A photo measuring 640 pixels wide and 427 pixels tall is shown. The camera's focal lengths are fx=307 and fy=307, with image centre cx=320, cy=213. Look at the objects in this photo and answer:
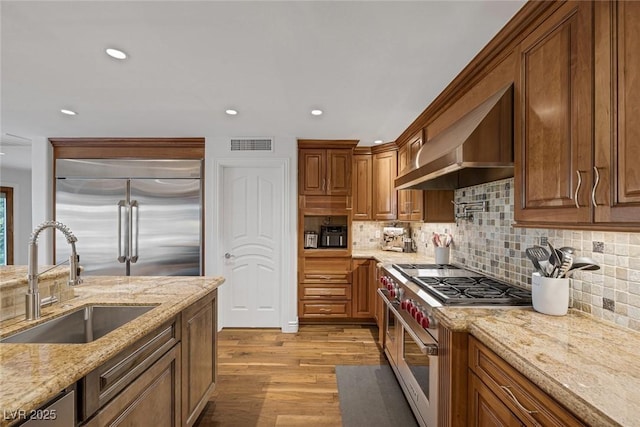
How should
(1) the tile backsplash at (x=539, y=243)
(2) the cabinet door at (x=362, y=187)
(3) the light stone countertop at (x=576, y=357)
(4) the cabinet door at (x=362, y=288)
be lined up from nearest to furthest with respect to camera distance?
(3) the light stone countertop at (x=576, y=357)
(1) the tile backsplash at (x=539, y=243)
(4) the cabinet door at (x=362, y=288)
(2) the cabinet door at (x=362, y=187)

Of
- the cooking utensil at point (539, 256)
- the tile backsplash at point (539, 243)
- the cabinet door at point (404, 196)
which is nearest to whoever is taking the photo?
the tile backsplash at point (539, 243)

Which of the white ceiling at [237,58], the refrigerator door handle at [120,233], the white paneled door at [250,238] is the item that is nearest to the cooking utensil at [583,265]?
the white ceiling at [237,58]

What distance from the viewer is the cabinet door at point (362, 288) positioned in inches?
154

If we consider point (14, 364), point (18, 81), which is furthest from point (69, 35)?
point (14, 364)

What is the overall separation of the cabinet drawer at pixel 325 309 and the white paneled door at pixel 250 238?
367 millimetres

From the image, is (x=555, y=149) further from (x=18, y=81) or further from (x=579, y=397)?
(x=18, y=81)

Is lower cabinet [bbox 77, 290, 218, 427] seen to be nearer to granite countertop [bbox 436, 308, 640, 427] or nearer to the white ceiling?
granite countertop [bbox 436, 308, 640, 427]

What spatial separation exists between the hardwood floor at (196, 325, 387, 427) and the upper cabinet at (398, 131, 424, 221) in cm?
149

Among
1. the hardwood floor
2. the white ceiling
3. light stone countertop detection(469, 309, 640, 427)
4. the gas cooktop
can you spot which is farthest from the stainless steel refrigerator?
light stone countertop detection(469, 309, 640, 427)

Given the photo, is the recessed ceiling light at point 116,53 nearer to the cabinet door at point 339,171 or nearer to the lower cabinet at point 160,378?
the lower cabinet at point 160,378

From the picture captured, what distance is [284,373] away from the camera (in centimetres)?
280

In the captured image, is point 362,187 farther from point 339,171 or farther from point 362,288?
point 362,288

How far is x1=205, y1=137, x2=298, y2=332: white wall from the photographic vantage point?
3.80m

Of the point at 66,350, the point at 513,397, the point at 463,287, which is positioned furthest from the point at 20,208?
the point at 513,397
